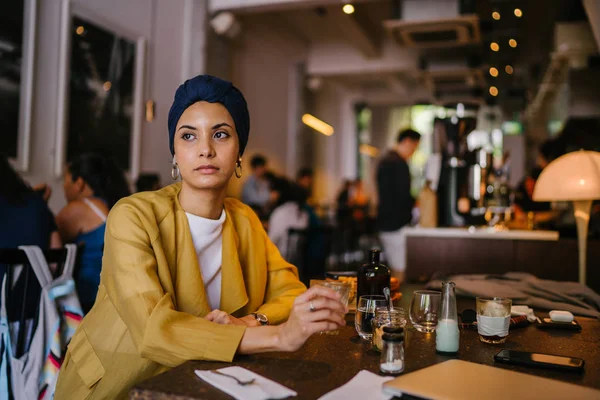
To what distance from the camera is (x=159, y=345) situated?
3.65 ft

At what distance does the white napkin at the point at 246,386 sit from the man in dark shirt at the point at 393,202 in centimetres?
382

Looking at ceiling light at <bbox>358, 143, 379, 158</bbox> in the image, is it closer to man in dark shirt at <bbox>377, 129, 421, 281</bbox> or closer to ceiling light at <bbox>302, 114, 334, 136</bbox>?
ceiling light at <bbox>302, 114, 334, 136</bbox>

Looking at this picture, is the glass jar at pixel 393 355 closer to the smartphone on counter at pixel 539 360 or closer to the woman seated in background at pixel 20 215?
the smartphone on counter at pixel 539 360

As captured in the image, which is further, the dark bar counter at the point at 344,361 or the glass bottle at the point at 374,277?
the glass bottle at the point at 374,277

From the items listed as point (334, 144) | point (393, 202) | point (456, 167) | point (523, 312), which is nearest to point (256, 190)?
point (393, 202)

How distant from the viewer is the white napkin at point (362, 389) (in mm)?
915

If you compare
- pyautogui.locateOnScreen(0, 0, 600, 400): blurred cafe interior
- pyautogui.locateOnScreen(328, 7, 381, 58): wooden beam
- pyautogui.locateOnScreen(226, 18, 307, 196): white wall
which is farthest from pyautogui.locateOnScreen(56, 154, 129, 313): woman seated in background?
pyautogui.locateOnScreen(328, 7, 381, 58): wooden beam

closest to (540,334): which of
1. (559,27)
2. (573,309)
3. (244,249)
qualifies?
(573,309)

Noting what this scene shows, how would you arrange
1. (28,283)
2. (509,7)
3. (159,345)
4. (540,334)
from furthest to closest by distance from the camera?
(509,7) < (28,283) < (540,334) < (159,345)

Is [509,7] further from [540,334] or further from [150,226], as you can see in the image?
[150,226]

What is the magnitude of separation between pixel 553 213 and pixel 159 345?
491cm

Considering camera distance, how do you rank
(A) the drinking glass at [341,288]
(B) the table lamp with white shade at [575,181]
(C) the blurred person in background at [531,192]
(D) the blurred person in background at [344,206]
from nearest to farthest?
1. (A) the drinking glass at [341,288]
2. (B) the table lamp with white shade at [575,181]
3. (C) the blurred person in background at [531,192]
4. (D) the blurred person in background at [344,206]

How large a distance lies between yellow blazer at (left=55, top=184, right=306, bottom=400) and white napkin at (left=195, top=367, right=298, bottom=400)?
0.30 ft

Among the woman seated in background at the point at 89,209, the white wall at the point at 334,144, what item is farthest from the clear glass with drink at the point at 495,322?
the white wall at the point at 334,144
